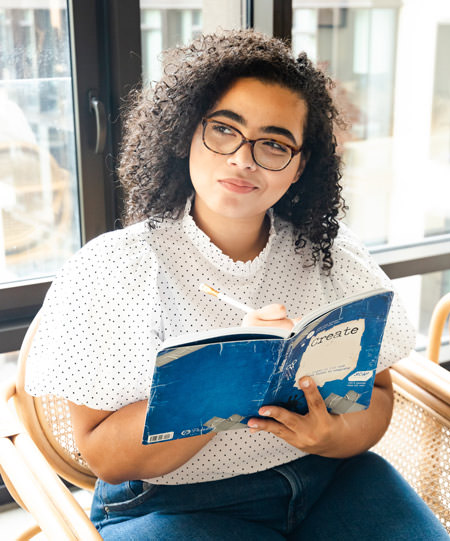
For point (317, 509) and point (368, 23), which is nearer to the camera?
point (317, 509)

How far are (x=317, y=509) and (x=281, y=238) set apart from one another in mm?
531

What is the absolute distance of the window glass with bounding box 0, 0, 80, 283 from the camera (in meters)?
1.72

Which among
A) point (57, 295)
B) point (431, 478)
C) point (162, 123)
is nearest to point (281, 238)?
point (162, 123)

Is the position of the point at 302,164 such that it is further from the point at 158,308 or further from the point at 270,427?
the point at 270,427

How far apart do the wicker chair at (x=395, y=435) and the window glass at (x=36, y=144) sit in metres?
0.64

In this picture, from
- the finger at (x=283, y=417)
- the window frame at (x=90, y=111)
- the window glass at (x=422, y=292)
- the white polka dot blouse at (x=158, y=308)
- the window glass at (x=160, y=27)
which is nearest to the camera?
the finger at (x=283, y=417)

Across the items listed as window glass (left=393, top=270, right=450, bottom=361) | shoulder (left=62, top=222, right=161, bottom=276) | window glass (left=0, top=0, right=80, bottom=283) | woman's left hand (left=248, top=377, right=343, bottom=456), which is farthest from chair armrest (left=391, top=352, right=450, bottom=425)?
window glass (left=393, top=270, right=450, bottom=361)

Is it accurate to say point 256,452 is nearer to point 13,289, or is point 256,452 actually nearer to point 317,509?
point 317,509

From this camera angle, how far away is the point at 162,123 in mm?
1275

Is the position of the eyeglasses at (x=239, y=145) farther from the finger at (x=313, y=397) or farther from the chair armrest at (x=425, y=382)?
the chair armrest at (x=425, y=382)

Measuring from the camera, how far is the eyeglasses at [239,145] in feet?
3.86

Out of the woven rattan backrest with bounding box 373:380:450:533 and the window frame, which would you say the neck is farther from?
the window frame

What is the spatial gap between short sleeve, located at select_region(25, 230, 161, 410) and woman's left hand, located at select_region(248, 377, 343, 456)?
0.72 ft

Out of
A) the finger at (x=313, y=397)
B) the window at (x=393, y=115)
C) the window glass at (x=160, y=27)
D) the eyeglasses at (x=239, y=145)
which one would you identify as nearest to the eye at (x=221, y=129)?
the eyeglasses at (x=239, y=145)
